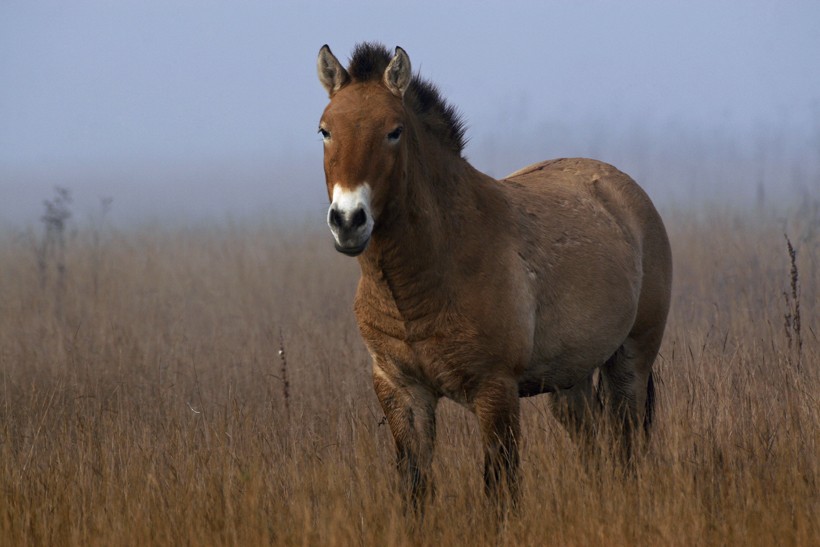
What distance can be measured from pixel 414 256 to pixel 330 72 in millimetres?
997

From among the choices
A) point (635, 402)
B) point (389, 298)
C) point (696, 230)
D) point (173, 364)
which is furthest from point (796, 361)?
point (696, 230)

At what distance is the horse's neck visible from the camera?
4363 millimetres

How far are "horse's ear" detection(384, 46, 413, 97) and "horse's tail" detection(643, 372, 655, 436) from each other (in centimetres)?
273

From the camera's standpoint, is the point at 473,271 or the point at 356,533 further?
the point at 473,271

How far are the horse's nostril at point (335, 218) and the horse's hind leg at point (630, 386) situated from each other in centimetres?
274

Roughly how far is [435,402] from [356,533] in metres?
0.91

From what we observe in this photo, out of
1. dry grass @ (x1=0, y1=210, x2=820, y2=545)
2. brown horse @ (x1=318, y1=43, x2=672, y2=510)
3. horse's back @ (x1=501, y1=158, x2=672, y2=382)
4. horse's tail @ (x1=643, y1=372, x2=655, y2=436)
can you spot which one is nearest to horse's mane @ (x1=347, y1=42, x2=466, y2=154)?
brown horse @ (x1=318, y1=43, x2=672, y2=510)

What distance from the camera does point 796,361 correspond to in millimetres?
6137

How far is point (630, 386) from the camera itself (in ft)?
19.0

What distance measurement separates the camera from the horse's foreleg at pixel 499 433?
4.30 m

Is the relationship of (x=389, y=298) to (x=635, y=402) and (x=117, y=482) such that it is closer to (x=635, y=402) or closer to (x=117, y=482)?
(x=117, y=482)

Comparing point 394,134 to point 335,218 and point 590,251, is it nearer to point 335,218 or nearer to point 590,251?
point 335,218

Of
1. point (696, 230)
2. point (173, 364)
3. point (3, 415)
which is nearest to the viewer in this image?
point (3, 415)

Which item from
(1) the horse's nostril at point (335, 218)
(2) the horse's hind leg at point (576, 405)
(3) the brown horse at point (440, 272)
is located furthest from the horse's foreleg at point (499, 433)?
(2) the horse's hind leg at point (576, 405)
